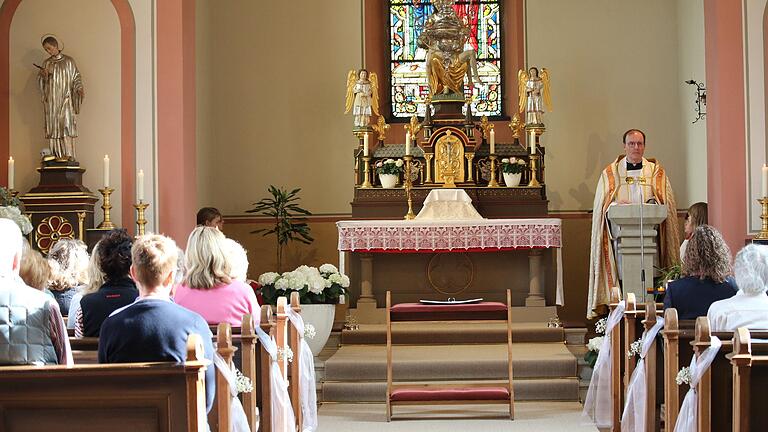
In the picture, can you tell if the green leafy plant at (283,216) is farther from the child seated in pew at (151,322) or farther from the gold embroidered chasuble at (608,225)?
the child seated in pew at (151,322)

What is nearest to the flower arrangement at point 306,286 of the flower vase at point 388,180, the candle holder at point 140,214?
the candle holder at point 140,214

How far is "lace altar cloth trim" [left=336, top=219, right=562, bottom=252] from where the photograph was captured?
428 inches

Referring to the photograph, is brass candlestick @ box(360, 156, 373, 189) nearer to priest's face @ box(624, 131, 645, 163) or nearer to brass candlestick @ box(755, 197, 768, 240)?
priest's face @ box(624, 131, 645, 163)

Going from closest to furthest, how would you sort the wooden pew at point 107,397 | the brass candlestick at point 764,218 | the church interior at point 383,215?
the wooden pew at point 107,397, the church interior at point 383,215, the brass candlestick at point 764,218

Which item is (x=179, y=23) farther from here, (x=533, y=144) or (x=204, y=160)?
(x=533, y=144)

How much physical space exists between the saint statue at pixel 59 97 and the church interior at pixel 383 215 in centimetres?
3

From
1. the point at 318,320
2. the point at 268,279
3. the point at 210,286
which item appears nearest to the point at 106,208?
the point at 268,279

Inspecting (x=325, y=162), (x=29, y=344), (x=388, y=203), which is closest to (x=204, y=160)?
(x=325, y=162)

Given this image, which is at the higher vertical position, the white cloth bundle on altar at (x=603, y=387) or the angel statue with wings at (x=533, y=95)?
the angel statue with wings at (x=533, y=95)

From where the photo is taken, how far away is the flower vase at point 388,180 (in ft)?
38.6

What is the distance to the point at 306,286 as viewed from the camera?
968 centimetres

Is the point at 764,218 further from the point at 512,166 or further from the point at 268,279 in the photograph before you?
the point at 268,279

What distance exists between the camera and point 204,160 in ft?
43.1

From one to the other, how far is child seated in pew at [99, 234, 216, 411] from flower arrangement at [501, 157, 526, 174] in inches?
300
